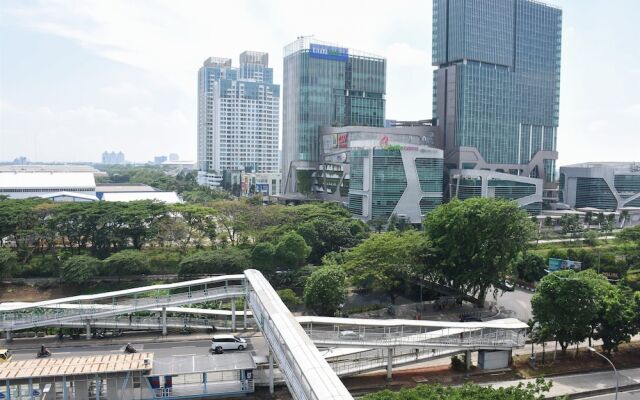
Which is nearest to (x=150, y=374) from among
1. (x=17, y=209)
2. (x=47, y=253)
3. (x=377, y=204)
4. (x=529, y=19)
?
(x=47, y=253)

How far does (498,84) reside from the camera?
94.9 metres

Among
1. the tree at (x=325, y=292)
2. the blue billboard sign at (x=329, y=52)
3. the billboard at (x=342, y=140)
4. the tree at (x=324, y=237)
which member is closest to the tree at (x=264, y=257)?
the tree at (x=324, y=237)

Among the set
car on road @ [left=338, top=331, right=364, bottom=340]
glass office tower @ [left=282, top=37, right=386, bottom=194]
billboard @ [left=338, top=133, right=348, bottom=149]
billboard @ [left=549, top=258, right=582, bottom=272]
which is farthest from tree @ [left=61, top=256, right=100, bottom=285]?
glass office tower @ [left=282, top=37, right=386, bottom=194]

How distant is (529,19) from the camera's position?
98.2 meters

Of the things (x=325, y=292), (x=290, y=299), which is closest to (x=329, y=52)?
(x=290, y=299)

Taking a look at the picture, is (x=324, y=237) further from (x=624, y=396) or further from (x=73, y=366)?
(x=73, y=366)

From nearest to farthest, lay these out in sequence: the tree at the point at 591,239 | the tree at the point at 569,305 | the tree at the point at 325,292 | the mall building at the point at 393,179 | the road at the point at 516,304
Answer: the tree at the point at 569,305
the tree at the point at 325,292
the road at the point at 516,304
the tree at the point at 591,239
the mall building at the point at 393,179

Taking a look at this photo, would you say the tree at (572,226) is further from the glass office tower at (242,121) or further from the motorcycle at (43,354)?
the glass office tower at (242,121)

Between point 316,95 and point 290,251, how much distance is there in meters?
58.2

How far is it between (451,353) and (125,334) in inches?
708

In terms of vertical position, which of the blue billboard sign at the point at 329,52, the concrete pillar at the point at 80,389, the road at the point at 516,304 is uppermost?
the blue billboard sign at the point at 329,52

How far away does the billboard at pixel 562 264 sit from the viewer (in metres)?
48.3

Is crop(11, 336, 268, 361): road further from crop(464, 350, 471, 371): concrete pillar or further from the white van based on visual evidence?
crop(464, 350, 471, 371): concrete pillar

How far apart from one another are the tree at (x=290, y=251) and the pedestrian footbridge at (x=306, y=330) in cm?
960
